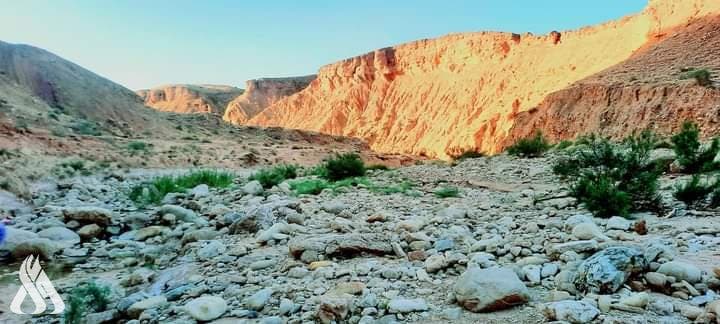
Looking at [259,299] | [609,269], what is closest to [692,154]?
[609,269]

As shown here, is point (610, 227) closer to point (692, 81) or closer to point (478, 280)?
point (478, 280)

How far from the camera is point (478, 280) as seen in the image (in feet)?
8.05

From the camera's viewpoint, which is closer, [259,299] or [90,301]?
[259,299]

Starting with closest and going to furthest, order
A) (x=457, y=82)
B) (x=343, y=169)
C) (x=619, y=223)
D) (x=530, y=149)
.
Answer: (x=619, y=223), (x=343, y=169), (x=530, y=149), (x=457, y=82)

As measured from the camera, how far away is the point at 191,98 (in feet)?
246

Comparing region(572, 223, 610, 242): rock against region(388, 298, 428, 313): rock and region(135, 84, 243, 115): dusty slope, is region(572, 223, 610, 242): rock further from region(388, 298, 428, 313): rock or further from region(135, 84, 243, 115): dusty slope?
region(135, 84, 243, 115): dusty slope

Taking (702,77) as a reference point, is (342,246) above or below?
below

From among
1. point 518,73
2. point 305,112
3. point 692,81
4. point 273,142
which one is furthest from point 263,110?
point 692,81

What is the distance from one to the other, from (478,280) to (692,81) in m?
20.9

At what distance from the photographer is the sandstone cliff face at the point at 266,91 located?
68500mm

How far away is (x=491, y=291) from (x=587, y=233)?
1.27 m

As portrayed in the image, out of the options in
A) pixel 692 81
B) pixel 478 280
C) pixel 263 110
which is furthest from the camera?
pixel 263 110

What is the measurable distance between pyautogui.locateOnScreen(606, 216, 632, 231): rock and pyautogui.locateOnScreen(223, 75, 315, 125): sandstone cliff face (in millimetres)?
66284
